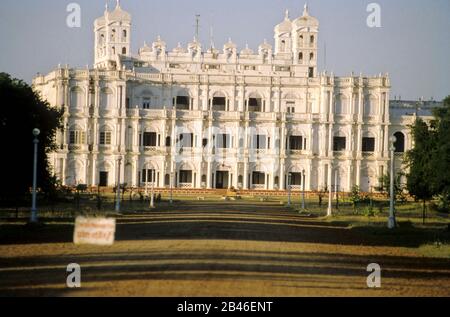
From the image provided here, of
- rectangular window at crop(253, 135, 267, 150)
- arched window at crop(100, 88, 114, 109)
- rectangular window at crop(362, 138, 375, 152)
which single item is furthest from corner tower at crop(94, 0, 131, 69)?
rectangular window at crop(362, 138, 375, 152)

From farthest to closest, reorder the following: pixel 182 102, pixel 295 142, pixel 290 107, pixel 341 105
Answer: pixel 290 107 < pixel 182 102 < pixel 341 105 < pixel 295 142

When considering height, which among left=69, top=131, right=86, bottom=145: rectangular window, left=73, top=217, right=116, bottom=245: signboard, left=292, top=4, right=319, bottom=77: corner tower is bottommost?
left=73, top=217, right=116, bottom=245: signboard

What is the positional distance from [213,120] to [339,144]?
50.5 feet

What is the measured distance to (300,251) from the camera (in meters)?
30.3

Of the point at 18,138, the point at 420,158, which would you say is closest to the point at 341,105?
the point at 420,158

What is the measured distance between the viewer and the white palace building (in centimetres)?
11256

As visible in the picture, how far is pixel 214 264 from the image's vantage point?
24.1 meters

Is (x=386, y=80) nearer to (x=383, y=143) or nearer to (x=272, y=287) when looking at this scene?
(x=383, y=143)

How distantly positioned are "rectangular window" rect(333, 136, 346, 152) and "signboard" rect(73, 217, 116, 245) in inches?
3174

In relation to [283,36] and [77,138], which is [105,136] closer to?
[77,138]

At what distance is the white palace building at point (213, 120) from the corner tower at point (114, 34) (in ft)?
0.43

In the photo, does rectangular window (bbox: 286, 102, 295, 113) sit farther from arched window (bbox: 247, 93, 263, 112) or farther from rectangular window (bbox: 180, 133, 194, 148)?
rectangular window (bbox: 180, 133, 194, 148)
